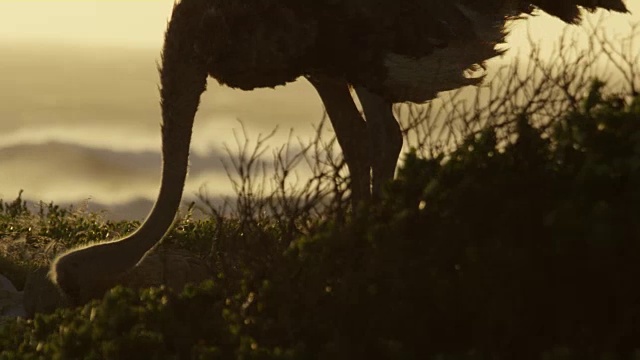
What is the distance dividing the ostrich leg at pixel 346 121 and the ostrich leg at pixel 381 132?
0.63 feet

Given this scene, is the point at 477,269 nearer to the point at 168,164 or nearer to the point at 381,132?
the point at 381,132

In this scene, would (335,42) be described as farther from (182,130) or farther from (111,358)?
(111,358)

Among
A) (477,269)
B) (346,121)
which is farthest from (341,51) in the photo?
(477,269)

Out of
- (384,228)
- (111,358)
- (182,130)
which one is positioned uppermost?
(182,130)

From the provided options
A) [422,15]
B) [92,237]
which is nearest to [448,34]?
[422,15]

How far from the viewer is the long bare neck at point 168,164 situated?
8844 millimetres

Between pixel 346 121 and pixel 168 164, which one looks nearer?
pixel 168 164

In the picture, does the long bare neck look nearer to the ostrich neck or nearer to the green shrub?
the ostrich neck

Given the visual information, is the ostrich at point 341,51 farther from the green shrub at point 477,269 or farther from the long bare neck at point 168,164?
the green shrub at point 477,269

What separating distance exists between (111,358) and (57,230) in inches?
328

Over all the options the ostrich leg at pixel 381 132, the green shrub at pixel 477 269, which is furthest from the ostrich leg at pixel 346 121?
the green shrub at pixel 477 269

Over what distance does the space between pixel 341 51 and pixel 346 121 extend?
1170mm

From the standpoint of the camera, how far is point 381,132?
9789 mm

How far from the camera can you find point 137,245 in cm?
917
